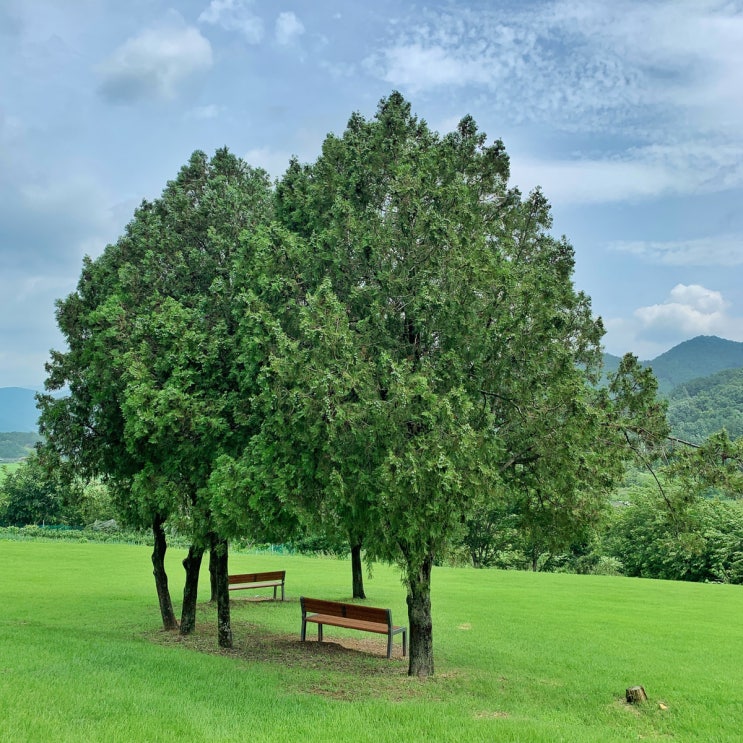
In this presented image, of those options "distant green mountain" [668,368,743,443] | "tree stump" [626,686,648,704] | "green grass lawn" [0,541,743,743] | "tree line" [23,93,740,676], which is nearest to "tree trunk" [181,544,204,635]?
"green grass lawn" [0,541,743,743]

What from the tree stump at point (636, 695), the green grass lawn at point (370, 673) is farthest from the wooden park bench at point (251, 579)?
the tree stump at point (636, 695)

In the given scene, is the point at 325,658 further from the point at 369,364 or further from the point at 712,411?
the point at 712,411

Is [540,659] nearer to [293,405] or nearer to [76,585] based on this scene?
[293,405]

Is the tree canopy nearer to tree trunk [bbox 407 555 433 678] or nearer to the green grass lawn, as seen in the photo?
tree trunk [bbox 407 555 433 678]

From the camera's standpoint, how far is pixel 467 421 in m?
8.98

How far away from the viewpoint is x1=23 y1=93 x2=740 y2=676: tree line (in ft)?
28.6

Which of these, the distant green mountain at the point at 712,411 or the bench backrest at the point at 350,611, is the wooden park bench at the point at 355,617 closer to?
the bench backrest at the point at 350,611

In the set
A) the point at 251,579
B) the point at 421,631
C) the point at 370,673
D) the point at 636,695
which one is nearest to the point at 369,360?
the point at 421,631

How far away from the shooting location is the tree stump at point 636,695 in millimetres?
9547

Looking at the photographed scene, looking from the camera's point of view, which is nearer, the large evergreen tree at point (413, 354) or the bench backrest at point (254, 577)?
the large evergreen tree at point (413, 354)

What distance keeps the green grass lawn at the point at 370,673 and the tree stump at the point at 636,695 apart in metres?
0.15

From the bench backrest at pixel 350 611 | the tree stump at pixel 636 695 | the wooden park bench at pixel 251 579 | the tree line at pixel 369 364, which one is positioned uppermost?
the tree line at pixel 369 364

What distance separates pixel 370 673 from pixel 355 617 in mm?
2062

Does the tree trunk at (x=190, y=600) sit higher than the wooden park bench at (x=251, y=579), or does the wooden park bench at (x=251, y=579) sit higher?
the tree trunk at (x=190, y=600)
